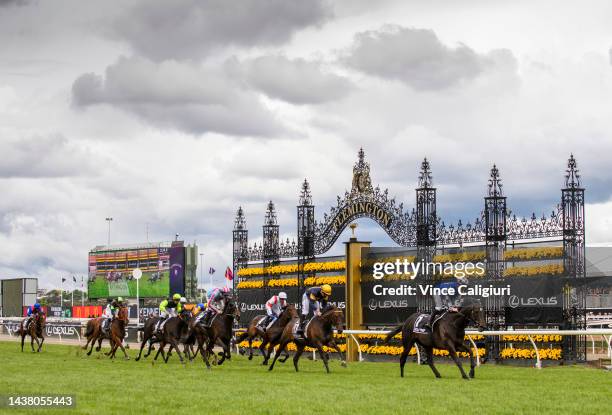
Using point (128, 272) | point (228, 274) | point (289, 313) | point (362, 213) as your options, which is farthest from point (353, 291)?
point (128, 272)

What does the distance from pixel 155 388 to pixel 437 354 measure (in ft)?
38.5

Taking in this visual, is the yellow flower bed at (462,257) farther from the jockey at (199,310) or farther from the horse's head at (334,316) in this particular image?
the jockey at (199,310)

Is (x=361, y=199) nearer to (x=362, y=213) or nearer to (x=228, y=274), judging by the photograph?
(x=362, y=213)

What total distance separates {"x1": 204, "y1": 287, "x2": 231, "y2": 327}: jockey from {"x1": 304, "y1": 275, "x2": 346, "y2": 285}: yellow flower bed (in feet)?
18.6

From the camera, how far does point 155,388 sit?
1550 centimetres

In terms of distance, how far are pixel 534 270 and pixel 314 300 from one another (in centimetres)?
605

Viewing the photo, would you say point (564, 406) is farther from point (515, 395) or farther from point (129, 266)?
point (129, 266)

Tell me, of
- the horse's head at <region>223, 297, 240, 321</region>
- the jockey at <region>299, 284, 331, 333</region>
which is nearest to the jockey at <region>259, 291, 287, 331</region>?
the horse's head at <region>223, 297, 240, 321</region>

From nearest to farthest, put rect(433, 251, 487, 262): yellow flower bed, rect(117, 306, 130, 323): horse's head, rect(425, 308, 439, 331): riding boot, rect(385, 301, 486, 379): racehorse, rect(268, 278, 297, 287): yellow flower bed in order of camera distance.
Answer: rect(385, 301, 486, 379): racehorse, rect(425, 308, 439, 331): riding boot, rect(433, 251, 487, 262): yellow flower bed, rect(117, 306, 130, 323): horse's head, rect(268, 278, 297, 287): yellow flower bed

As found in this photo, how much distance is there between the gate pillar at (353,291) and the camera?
91.4 feet

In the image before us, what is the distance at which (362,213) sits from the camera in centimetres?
2877

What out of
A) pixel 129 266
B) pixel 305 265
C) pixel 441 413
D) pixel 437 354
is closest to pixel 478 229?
pixel 437 354

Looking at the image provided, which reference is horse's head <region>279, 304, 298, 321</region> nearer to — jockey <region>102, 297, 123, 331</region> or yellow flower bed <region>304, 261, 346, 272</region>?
yellow flower bed <region>304, 261, 346, 272</region>

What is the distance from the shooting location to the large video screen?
3115 inches
